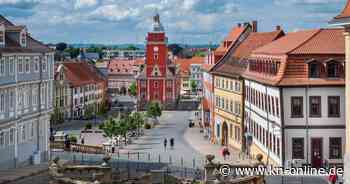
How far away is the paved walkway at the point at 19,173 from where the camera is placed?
39812 mm

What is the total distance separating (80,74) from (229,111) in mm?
61348

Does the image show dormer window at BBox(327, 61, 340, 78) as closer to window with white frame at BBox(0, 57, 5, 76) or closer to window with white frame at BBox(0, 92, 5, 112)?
window with white frame at BBox(0, 57, 5, 76)

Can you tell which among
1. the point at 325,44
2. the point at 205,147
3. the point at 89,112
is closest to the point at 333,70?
the point at 325,44

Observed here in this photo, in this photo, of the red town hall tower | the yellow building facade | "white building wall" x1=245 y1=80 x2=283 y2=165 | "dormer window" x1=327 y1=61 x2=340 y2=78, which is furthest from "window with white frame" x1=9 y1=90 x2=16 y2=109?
the red town hall tower

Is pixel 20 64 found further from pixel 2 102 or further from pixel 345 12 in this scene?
pixel 345 12

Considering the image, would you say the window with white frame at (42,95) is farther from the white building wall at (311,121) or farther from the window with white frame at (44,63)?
the white building wall at (311,121)

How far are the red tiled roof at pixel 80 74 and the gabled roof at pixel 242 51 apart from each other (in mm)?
48390

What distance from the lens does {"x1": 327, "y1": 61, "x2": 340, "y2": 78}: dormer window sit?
4384 centimetres

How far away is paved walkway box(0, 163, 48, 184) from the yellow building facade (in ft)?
73.7

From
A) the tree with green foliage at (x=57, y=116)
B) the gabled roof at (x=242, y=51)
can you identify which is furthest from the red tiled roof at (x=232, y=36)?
the tree with green foliage at (x=57, y=116)

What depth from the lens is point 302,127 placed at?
4447 centimetres

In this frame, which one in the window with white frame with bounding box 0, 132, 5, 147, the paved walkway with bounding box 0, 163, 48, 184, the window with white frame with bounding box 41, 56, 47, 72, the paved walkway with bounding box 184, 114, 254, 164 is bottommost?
the paved walkway with bounding box 184, 114, 254, 164

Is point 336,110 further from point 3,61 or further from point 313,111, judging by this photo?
point 3,61

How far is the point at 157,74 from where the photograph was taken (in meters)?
152
